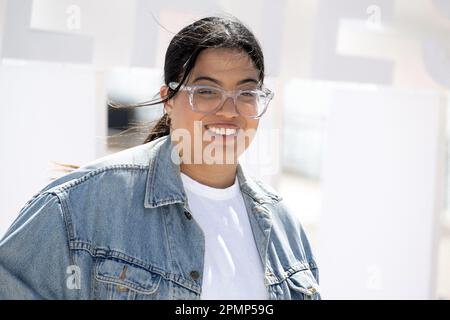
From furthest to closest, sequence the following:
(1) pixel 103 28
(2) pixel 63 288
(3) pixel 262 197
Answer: (1) pixel 103 28 < (3) pixel 262 197 < (2) pixel 63 288

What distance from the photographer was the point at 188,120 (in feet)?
5.55

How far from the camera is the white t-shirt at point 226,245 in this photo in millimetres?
1562

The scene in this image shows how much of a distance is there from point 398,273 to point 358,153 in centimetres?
68

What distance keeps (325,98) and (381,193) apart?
23.5 inches

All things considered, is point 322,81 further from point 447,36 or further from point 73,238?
point 73,238

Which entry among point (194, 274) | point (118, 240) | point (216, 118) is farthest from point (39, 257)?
point (216, 118)

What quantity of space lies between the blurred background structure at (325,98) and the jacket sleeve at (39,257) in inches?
38.4

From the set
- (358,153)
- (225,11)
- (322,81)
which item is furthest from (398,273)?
(225,11)

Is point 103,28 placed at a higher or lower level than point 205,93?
higher

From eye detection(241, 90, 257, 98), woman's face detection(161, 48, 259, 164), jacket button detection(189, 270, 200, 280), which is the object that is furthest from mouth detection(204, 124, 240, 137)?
jacket button detection(189, 270, 200, 280)

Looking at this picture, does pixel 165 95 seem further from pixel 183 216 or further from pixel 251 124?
pixel 183 216

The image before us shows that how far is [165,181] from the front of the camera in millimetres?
1620

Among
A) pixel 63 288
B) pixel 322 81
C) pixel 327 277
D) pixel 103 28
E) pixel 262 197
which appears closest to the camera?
pixel 63 288
